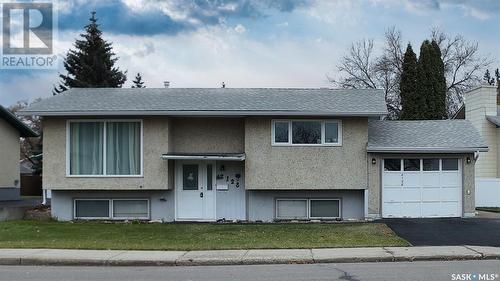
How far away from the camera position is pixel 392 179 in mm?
21047

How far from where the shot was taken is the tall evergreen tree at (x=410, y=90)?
119 ft

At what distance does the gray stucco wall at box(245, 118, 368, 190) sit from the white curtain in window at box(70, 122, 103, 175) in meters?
5.23

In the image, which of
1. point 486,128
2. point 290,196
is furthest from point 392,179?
point 486,128

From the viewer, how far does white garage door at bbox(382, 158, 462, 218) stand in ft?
69.0

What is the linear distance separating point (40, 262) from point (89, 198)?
342 inches

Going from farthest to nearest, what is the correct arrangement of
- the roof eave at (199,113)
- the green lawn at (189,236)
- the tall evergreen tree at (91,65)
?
1. the tall evergreen tree at (91,65)
2. the roof eave at (199,113)
3. the green lawn at (189,236)

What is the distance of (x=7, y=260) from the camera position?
13094 millimetres

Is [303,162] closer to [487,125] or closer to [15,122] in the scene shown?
[487,125]

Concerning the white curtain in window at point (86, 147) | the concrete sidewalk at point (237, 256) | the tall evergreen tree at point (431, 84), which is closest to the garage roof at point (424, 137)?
the concrete sidewalk at point (237, 256)

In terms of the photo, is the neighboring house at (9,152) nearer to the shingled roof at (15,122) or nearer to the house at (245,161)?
the shingled roof at (15,122)

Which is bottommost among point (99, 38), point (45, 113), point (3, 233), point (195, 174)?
point (3, 233)

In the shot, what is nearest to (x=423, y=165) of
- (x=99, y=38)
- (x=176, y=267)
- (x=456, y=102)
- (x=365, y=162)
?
(x=365, y=162)

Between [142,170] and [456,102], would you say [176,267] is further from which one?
[456,102]

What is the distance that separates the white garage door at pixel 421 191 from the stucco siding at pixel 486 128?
8.88 metres
